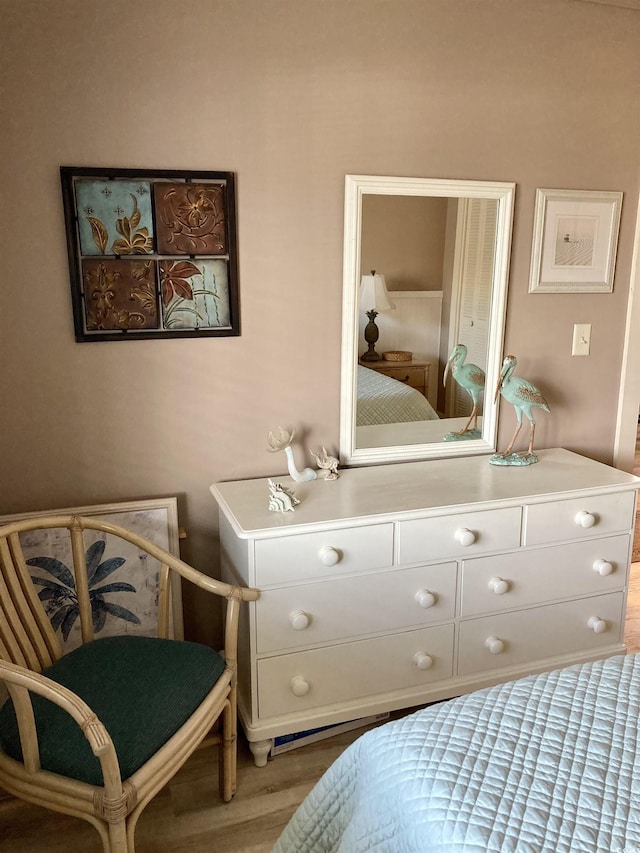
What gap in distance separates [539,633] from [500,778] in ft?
4.07

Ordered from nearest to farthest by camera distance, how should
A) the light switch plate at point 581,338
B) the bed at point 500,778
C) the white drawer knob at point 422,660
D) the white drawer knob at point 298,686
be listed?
the bed at point 500,778 → the white drawer knob at point 298,686 → the white drawer knob at point 422,660 → the light switch plate at point 581,338

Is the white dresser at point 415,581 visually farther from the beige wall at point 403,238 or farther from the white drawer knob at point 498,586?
the beige wall at point 403,238

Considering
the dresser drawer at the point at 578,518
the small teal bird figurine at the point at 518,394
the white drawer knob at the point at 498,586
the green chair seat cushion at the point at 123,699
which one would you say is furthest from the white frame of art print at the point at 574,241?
the green chair seat cushion at the point at 123,699

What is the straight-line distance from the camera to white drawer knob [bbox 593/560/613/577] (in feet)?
7.57

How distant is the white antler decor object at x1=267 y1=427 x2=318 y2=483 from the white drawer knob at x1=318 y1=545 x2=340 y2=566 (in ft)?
1.07

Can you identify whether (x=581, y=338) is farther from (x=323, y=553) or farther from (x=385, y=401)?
(x=323, y=553)

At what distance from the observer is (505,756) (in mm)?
1182

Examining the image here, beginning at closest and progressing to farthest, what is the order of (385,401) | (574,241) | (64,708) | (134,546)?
1. (64,708)
2. (134,546)
3. (385,401)
4. (574,241)

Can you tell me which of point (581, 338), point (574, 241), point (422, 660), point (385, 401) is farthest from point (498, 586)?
point (574, 241)

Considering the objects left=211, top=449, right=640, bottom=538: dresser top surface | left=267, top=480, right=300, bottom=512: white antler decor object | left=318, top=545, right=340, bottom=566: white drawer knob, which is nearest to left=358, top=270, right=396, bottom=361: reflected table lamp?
left=211, top=449, right=640, bottom=538: dresser top surface

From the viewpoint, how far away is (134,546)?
7.10 feet

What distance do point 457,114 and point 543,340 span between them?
83 cm

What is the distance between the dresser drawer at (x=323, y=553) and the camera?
6.31ft

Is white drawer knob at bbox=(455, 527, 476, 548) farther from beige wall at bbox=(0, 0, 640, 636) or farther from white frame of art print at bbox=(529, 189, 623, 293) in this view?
white frame of art print at bbox=(529, 189, 623, 293)
